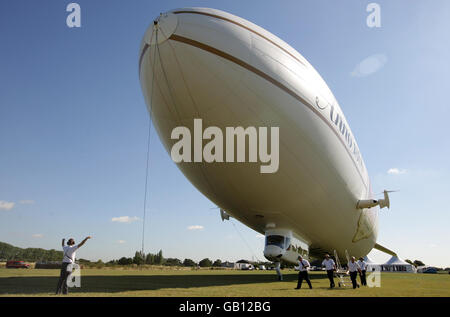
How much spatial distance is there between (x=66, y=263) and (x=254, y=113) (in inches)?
280

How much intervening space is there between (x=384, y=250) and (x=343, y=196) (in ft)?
75.2

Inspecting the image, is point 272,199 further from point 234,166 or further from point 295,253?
point 295,253

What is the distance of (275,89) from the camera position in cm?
1019

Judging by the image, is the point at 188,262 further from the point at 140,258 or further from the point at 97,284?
the point at 140,258

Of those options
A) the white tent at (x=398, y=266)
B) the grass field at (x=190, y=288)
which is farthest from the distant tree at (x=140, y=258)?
A: the white tent at (x=398, y=266)

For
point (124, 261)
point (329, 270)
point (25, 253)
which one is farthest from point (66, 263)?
point (25, 253)

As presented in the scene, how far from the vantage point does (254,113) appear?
10.1m

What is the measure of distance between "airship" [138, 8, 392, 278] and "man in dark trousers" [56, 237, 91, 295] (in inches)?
203

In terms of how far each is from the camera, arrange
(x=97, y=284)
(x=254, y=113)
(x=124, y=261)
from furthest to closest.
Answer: (x=124, y=261) < (x=97, y=284) < (x=254, y=113)

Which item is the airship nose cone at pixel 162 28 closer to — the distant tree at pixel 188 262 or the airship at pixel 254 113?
the airship at pixel 254 113

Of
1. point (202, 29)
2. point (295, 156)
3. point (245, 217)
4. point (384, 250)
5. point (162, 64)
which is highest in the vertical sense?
point (202, 29)

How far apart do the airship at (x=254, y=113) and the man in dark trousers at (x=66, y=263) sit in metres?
5.15
